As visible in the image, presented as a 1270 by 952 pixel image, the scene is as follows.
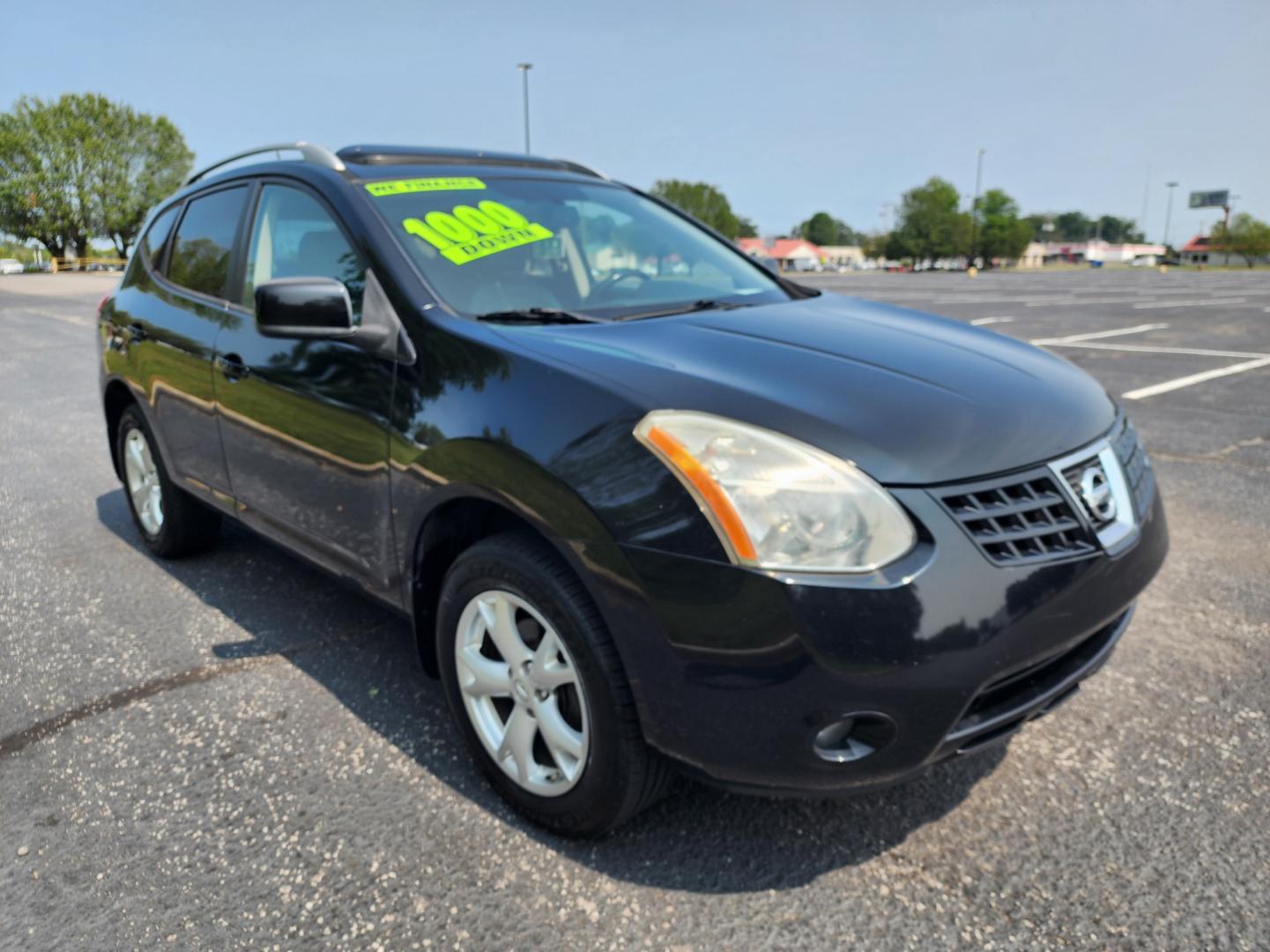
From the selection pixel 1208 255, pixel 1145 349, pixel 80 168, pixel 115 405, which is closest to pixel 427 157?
pixel 115 405

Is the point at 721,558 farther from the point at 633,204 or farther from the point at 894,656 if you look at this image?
the point at 633,204

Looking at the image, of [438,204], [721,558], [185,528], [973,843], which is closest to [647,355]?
[721,558]

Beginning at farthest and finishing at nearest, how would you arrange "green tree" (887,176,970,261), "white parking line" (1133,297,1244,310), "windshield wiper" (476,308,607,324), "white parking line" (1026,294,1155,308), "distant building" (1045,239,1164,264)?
"distant building" (1045,239,1164,264) → "green tree" (887,176,970,261) → "white parking line" (1026,294,1155,308) → "white parking line" (1133,297,1244,310) → "windshield wiper" (476,308,607,324)

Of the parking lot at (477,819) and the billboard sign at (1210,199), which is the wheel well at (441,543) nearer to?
the parking lot at (477,819)

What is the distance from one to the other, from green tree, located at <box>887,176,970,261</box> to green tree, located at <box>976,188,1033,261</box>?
3663 millimetres

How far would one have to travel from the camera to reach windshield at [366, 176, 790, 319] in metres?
2.63

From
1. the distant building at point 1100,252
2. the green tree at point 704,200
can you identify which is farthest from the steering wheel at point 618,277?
the distant building at point 1100,252

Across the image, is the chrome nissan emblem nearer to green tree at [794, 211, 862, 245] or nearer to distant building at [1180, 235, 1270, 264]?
distant building at [1180, 235, 1270, 264]

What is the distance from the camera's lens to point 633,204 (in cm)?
358

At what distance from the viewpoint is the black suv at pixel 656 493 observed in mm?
1748

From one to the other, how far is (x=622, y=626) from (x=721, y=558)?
28 centimetres

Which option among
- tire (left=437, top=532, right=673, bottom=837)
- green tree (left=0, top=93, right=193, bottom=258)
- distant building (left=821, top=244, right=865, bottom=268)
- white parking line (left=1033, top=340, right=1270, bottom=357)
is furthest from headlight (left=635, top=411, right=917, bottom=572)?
distant building (left=821, top=244, right=865, bottom=268)

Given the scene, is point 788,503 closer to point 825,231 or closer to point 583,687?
point 583,687

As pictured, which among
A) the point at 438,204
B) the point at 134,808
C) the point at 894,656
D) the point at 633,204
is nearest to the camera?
the point at 894,656
